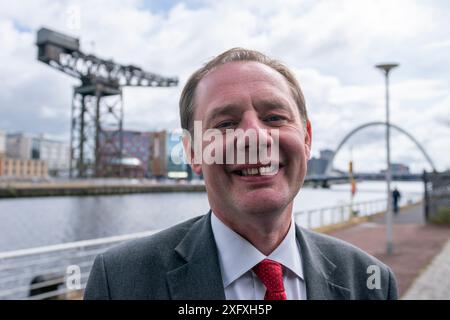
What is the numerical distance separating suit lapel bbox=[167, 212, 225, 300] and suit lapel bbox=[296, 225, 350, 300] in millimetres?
242

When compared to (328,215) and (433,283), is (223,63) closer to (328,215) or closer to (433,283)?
(433,283)

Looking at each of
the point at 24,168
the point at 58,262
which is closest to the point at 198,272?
the point at 58,262

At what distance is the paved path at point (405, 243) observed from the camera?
232 inches

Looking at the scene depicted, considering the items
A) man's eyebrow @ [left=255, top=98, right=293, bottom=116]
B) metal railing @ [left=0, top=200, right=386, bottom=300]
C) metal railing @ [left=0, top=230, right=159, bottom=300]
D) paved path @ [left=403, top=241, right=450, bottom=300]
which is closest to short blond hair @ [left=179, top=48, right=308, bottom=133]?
man's eyebrow @ [left=255, top=98, right=293, bottom=116]

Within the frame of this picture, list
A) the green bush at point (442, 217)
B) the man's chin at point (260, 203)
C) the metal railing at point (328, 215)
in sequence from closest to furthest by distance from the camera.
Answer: the man's chin at point (260, 203), the metal railing at point (328, 215), the green bush at point (442, 217)

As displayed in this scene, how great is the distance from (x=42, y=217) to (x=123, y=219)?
239 inches

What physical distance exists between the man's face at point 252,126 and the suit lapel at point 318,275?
0.24 meters

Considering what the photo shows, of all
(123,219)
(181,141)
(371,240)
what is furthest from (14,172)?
(181,141)

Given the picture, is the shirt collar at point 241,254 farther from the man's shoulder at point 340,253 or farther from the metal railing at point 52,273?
the metal railing at point 52,273

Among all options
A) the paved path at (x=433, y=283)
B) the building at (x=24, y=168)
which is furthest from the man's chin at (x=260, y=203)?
the building at (x=24, y=168)

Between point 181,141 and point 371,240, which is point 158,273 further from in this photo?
point 371,240

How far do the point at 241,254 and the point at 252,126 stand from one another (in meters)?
0.35

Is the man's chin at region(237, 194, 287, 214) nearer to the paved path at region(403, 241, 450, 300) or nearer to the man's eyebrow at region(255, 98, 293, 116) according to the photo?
the man's eyebrow at region(255, 98, 293, 116)

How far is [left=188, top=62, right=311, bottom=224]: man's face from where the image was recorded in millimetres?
909
